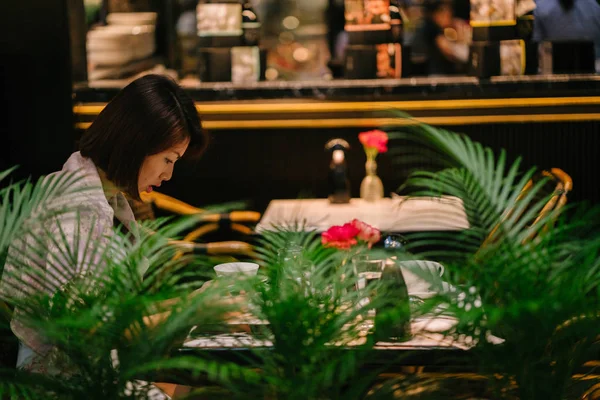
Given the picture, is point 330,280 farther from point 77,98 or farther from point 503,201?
point 77,98

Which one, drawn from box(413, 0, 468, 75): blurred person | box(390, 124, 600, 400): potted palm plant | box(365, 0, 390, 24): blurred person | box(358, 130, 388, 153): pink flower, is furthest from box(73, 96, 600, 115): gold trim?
box(390, 124, 600, 400): potted palm plant

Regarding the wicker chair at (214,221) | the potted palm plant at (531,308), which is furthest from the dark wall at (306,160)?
the potted palm plant at (531,308)

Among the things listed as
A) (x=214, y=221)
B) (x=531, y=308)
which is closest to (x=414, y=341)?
(x=531, y=308)

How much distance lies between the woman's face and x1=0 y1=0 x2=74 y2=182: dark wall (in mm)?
2557

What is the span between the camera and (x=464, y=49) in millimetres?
8023

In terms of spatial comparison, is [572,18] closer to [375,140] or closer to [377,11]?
[377,11]

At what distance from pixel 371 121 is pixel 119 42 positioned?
2024 mm

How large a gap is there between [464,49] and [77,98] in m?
3.89

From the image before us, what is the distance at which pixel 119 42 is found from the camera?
640 cm

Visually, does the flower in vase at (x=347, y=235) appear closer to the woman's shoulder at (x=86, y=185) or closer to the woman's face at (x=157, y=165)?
the woman's face at (x=157, y=165)

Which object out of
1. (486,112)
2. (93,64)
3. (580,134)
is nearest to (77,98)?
(93,64)

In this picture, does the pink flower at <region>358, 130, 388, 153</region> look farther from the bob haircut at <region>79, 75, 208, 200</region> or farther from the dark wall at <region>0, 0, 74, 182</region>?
the bob haircut at <region>79, 75, 208, 200</region>

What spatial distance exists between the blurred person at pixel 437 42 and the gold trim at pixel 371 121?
2.86 m

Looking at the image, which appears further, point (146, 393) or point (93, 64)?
point (93, 64)
